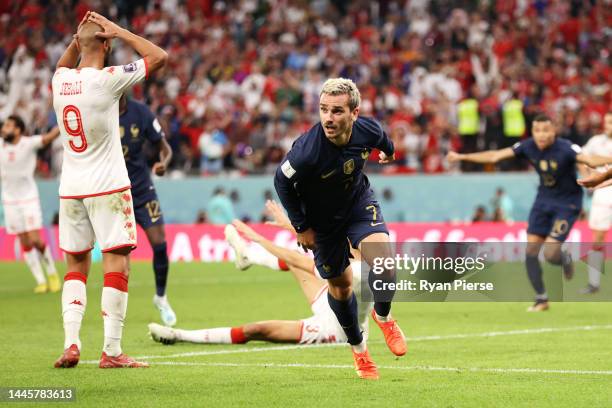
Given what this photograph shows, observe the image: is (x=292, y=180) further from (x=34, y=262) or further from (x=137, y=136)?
(x=34, y=262)

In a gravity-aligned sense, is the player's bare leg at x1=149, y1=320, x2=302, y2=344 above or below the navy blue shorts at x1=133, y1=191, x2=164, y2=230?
below

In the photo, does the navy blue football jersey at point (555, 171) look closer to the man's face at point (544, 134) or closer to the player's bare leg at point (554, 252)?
the man's face at point (544, 134)

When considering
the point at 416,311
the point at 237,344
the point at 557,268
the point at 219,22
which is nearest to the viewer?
the point at 237,344

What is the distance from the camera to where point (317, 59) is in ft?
97.9

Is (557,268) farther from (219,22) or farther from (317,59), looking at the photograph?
(219,22)

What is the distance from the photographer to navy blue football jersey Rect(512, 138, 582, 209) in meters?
14.6

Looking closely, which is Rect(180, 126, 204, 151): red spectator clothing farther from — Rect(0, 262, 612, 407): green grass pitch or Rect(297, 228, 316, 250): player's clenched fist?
Rect(297, 228, 316, 250): player's clenched fist

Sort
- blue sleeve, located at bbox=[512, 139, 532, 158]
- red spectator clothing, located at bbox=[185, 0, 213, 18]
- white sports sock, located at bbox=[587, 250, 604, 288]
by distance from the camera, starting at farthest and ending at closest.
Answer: red spectator clothing, located at bbox=[185, 0, 213, 18]
white sports sock, located at bbox=[587, 250, 604, 288]
blue sleeve, located at bbox=[512, 139, 532, 158]

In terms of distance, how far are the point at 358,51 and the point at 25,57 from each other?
8.75 meters

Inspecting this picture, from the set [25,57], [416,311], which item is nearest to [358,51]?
[25,57]

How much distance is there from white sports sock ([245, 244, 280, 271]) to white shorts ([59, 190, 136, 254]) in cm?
293

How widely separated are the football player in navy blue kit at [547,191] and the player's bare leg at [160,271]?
4192 millimetres

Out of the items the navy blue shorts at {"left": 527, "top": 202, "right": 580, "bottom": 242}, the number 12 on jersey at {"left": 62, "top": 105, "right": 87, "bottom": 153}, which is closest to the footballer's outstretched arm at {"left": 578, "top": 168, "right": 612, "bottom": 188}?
the number 12 on jersey at {"left": 62, "top": 105, "right": 87, "bottom": 153}

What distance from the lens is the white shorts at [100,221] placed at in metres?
8.70
